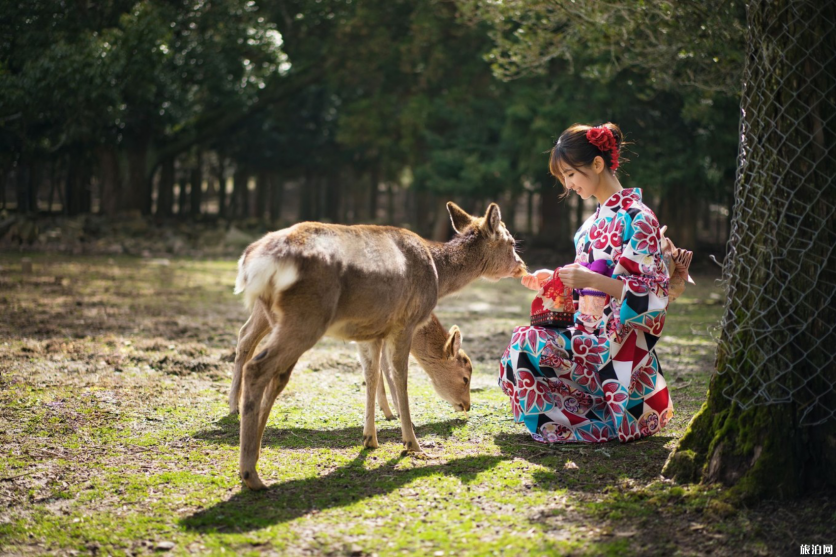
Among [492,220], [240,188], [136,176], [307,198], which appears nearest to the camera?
[492,220]

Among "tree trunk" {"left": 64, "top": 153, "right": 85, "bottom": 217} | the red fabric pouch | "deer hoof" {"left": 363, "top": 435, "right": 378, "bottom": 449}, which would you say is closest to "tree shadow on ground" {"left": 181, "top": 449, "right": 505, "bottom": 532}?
"deer hoof" {"left": 363, "top": 435, "right": 378, "bottom": 449}

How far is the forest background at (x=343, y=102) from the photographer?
55.5 feet

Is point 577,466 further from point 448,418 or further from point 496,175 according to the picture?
point 496,175

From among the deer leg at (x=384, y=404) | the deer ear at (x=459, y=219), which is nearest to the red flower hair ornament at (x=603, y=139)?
the deer ear at (x=459, y=219)

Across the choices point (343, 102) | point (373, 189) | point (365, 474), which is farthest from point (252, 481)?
point (373, 189)

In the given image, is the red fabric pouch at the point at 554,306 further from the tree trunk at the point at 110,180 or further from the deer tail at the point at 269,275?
the tree trunk at the point at 110,180

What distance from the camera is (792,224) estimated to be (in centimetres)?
382

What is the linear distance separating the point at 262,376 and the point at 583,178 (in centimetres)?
231

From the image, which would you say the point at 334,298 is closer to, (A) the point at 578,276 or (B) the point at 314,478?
(B) the point at 314,478

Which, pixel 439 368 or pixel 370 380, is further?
A: pixel 439 368

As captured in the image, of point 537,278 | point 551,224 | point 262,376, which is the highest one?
point 551,224

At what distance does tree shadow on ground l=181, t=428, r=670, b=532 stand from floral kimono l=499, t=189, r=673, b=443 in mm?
151

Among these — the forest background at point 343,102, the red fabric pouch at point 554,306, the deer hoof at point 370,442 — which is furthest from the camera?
the forest background at point 343,102

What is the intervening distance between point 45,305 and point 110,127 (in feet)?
50.1
